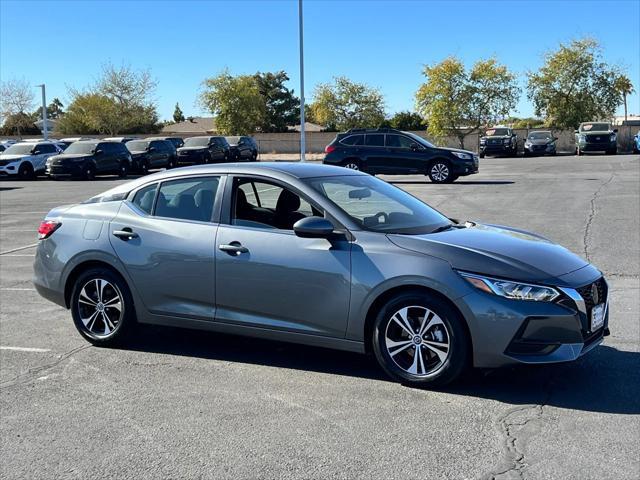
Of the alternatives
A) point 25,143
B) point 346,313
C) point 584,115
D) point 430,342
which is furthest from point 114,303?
point 584,115

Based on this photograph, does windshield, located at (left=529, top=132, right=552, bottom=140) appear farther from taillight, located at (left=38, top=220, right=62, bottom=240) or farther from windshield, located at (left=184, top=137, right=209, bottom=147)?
taillight, located at (left=38, top=220, right=62, bottom=240)

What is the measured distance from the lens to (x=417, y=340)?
4832mm

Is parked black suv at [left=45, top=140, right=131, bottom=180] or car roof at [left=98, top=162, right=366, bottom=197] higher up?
parked black suv at [left=45, top=140, right=131, bottom=180]

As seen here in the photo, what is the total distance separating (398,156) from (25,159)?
61.5 feet

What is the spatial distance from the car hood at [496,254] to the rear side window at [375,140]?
1875 centimetres

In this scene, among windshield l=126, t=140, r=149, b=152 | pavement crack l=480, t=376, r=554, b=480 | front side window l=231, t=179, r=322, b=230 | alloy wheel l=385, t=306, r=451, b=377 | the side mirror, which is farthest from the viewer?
windshield l=126, t=140, r=149, b=152

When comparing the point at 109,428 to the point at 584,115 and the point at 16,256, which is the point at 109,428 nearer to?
the point at 16,256

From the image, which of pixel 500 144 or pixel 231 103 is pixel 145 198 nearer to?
pixel 500 144

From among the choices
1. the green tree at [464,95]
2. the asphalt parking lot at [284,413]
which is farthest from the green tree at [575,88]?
the asphalt parking lot at [284,413]

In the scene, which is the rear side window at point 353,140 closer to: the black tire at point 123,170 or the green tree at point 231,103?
the black tire at point 123,170

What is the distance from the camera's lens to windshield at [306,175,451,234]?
5328mm

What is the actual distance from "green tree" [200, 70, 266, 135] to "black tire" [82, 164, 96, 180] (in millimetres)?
34849

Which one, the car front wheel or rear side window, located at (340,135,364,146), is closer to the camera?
the car front wheel

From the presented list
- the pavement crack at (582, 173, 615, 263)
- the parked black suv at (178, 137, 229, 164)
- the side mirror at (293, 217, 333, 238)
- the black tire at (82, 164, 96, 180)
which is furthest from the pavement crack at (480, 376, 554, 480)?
the parked black suv at (178, 137, 229, 164)
